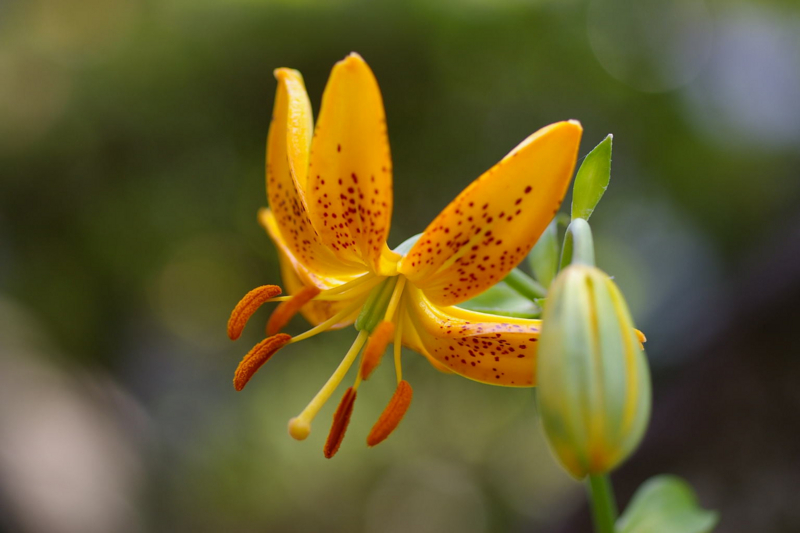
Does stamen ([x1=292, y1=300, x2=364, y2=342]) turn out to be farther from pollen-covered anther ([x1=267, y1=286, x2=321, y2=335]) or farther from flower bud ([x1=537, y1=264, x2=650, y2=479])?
flower bud ([x1=537, y1=264, x2=650, y2=479])

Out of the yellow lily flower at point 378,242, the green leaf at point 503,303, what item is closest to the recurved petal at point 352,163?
the yellow lily flower at point 378,242

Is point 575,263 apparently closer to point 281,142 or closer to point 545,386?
point 545,386

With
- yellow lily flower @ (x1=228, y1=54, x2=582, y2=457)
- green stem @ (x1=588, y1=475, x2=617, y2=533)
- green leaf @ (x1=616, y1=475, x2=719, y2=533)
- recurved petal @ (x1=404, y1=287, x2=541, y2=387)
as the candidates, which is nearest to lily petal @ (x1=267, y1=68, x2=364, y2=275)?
yellow lily flower @ (x1=228, y1=54, x2=582, y2=457)

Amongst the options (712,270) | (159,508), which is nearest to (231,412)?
(159,508)

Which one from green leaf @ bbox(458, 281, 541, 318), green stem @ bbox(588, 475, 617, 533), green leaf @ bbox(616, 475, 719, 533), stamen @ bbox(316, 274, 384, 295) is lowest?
green leaf @ bbox(616, 475, 719, 533)

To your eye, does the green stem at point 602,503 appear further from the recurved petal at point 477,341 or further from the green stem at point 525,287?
the green stem at point 525,287

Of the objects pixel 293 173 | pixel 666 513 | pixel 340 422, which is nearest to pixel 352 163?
pixel 293 173
